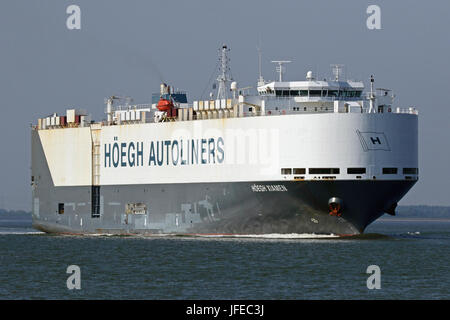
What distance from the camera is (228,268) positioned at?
184 feet

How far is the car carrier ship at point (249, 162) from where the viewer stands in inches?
2753

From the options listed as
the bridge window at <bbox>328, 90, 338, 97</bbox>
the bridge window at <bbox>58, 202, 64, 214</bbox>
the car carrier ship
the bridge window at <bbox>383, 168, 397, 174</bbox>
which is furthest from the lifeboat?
the bridge window at <bbox>383, 168, 397, 174</bbox>

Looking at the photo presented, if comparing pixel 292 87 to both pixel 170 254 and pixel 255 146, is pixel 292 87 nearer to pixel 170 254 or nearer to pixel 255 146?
pixel 255 146

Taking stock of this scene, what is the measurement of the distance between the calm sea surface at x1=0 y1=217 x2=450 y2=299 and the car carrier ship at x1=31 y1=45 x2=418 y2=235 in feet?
6.71

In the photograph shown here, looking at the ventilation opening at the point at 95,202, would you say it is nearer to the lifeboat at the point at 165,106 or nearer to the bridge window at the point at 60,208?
the bridge window at the point at 60,208

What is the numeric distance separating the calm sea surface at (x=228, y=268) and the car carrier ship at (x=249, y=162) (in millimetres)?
2046

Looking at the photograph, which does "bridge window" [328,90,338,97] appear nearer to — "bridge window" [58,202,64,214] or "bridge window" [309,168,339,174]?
"bridge window" [309,168,339,174]

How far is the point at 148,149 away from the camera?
265 ft

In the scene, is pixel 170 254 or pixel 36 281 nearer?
pixel 36 281

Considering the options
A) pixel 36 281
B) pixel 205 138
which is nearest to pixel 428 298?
pixel 36 281

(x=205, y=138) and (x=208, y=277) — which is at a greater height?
(x=205, y=138)

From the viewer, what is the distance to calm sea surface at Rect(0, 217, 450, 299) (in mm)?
47156
